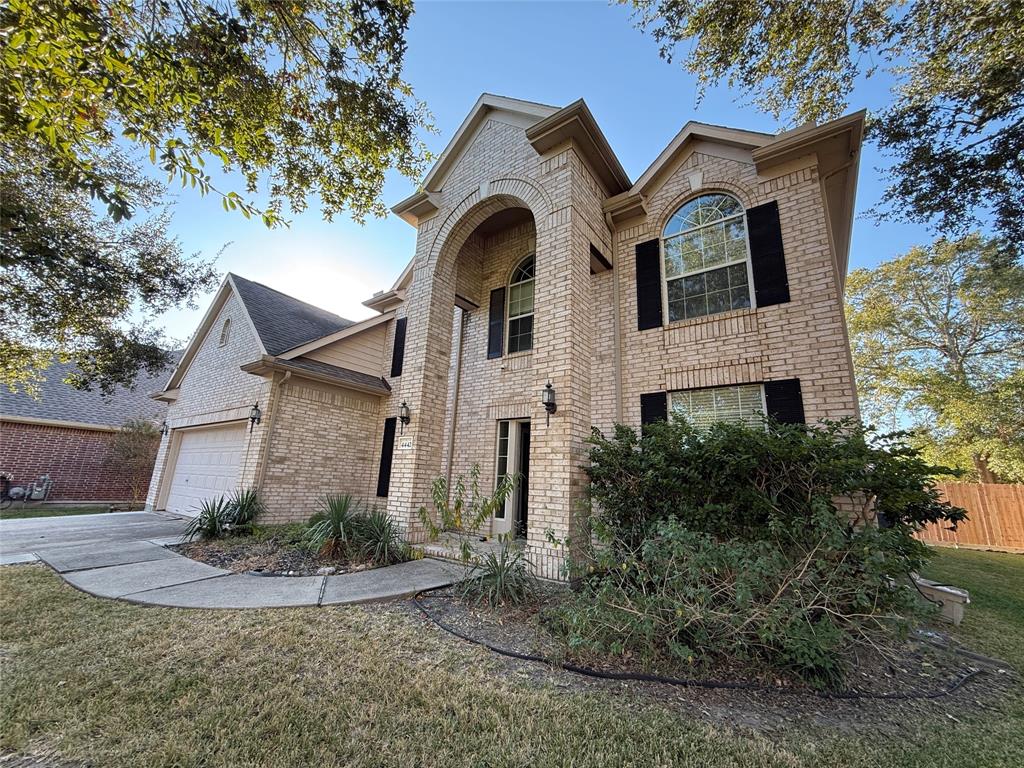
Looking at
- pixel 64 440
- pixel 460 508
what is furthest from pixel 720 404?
pixel 64 440

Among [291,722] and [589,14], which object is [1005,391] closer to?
[589,14]

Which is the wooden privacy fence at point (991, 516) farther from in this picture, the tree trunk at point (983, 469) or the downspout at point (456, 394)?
the downspout at point (456, 394)

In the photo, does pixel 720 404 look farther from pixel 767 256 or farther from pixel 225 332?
pixel 225 332

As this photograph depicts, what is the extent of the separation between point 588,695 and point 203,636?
3022mm

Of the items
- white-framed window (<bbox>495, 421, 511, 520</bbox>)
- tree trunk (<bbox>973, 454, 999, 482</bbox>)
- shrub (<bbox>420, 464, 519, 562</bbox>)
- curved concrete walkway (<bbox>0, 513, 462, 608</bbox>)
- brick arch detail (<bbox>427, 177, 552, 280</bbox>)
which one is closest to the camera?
curved concrete walkway (<bbox>0, 513, 462, 608</bbox>)

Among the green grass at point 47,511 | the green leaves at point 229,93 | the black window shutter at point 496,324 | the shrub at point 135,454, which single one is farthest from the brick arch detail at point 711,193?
the shrub at point 135,454

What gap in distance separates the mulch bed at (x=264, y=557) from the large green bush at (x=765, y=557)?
3.47m

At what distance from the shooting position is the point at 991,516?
11.2 meters

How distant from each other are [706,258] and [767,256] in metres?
0.91

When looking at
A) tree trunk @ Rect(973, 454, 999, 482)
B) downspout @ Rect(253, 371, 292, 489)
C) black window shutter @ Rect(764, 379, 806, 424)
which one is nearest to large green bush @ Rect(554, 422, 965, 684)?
black window shutter @ Rect(764, 379, 806, 424)

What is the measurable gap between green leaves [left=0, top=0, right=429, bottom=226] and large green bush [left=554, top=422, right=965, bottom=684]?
4543 millimetres

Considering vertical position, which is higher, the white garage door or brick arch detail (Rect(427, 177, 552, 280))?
brick arch detail (Rect(427, 177, 552, 280))

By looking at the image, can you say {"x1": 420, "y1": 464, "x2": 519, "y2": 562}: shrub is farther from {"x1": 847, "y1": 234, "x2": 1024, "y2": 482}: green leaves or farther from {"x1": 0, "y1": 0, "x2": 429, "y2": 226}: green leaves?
{"x1": 847, "y1": 234, "x2": 1024, "y2": 482}: green leaves

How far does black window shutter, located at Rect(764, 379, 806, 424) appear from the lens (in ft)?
17.3
